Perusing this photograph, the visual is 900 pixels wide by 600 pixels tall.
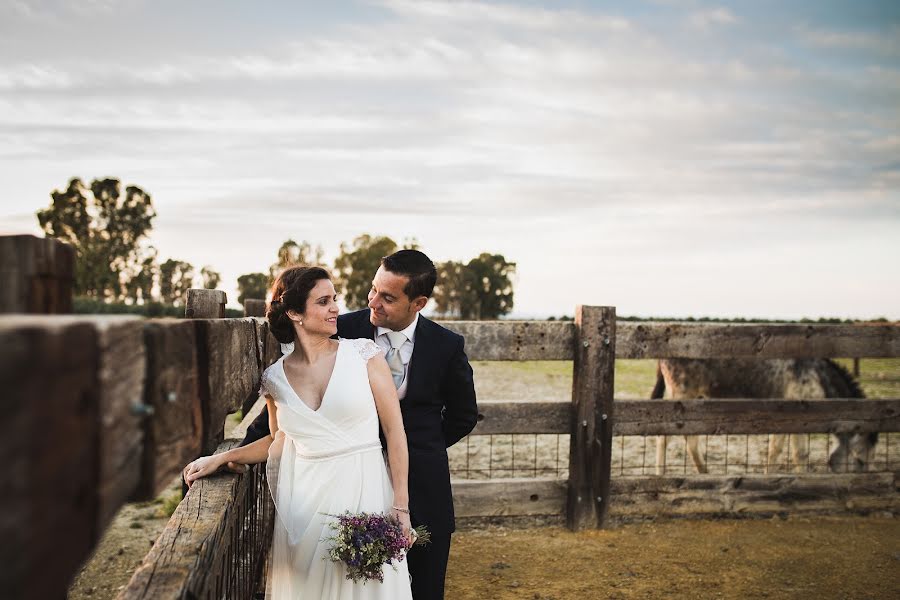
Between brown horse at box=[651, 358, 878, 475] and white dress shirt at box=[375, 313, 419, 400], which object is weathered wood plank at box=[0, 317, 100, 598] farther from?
brown horse at box=[651, 358, 878, 475]

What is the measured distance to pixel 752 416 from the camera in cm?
563

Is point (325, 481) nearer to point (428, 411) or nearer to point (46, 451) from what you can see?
point (428, 411)

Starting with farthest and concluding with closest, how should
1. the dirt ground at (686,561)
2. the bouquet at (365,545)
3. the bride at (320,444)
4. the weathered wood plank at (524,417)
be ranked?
the weathered wood plank at (524,417)
the dirt ground at (686,561)
the bride at (320,444)
the bouquet at (365,545)

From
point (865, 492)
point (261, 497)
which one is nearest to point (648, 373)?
point (865, 492)

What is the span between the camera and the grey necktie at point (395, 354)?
3.22 meters

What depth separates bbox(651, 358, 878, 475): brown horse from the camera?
7.20 m

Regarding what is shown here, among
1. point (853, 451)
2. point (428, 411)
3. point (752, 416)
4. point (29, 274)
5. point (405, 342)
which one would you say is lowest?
point (853, 451)

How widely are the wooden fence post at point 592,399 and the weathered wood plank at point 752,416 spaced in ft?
0.61

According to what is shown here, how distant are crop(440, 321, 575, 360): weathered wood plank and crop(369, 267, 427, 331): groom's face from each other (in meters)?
1.95

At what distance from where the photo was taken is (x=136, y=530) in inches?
217

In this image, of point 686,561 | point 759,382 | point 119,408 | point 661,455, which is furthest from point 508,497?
point 119,408

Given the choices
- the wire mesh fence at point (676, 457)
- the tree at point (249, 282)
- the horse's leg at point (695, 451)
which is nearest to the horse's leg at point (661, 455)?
the wire mesh fence at point (676, 457)

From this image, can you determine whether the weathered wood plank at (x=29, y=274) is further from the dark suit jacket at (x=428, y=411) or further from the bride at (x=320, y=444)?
the dark suit jacket at (x=428, y=411)

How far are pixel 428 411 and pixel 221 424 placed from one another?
5.05 feet
